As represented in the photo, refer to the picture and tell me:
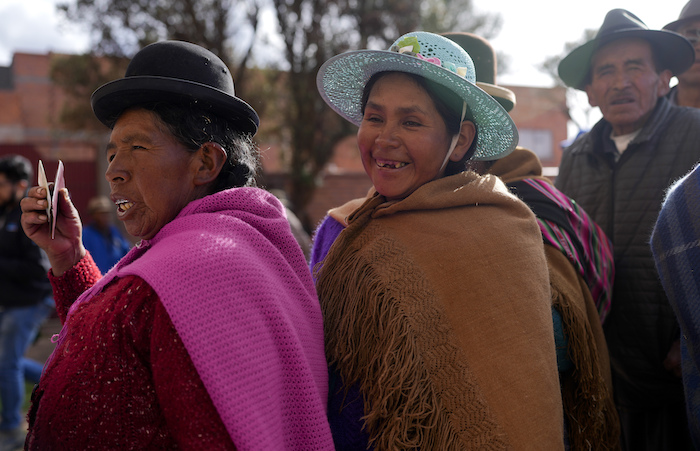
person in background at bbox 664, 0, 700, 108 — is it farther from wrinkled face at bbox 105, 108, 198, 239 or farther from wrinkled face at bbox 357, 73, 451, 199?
wrinkled face at bbox 105, 108, 198, 239

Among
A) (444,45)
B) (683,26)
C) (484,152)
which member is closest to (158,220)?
(444,45)

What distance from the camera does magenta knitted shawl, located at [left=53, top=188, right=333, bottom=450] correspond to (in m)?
1.26

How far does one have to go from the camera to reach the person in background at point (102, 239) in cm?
563

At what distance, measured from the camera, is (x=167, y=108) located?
5.25ft

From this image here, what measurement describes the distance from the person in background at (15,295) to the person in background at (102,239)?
1.09m

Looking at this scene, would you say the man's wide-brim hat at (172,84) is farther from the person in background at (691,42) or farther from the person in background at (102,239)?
the person in background at (102,239)

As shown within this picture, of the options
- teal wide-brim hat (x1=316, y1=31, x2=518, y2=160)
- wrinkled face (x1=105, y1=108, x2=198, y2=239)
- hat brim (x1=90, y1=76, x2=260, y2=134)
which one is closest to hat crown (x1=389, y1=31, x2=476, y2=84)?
teal wide-brim hat (x1=316, y1=31, x2=518, y2=160)

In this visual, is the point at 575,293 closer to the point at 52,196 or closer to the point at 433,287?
→ the point at 433,287

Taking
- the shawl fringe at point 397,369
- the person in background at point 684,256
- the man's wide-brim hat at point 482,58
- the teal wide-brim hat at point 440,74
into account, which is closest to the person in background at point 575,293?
the man's wide-brim hat at point 482,58

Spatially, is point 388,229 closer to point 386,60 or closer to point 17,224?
point 386,60

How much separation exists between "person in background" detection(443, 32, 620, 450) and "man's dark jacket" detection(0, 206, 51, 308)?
3710mm

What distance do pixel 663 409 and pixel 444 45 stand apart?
87.6 inches

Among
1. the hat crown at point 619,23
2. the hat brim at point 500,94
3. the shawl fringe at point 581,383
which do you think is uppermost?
the hat crown at point 619,23

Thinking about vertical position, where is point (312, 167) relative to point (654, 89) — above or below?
below
